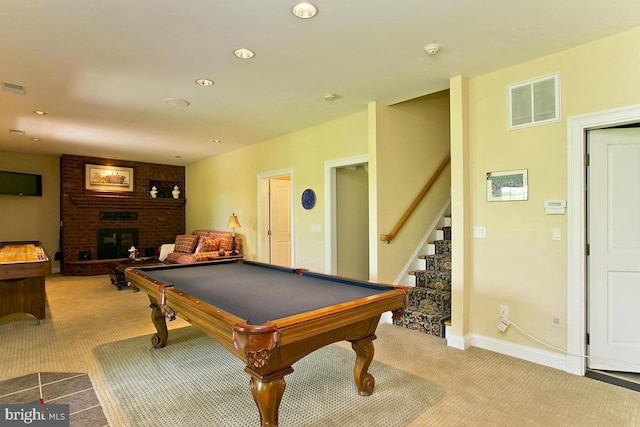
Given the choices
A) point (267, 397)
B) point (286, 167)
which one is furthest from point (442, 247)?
point (267, 397)

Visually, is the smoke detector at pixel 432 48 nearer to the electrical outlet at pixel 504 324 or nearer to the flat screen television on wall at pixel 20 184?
the electrical outlet at pixel 504 324

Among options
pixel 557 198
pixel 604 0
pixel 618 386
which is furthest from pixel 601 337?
pixel 604 0

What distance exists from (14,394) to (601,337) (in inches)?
173

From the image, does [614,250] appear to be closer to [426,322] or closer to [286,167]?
[426,322]

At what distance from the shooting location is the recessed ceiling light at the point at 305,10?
2057 millimetres

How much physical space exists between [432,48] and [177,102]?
282cm

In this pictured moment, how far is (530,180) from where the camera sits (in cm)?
288

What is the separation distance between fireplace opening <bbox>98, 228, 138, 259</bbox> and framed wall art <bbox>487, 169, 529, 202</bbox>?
7892 mm

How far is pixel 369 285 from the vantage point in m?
2.39

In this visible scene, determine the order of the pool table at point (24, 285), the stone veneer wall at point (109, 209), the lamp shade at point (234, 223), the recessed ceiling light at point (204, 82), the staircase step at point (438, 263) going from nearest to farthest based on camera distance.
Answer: the recessed ceiling light at point (204, 82)
the pool table at point (24, 285)
the staircase step at point (438, 263)
the lamp shade at point (234, 223)
the stone veneer wall at point (109, 209)

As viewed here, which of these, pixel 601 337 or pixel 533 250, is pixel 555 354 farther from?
pixel 533 250

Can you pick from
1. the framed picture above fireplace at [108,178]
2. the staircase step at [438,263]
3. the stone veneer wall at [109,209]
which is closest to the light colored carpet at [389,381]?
the staircase step at [438,263]

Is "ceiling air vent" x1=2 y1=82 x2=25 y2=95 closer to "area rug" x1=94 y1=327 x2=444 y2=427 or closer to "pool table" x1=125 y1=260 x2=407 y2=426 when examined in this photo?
"pool table" x1=125 y1=260 x2=407 y2=426

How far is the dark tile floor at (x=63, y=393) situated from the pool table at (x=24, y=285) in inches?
59.7
